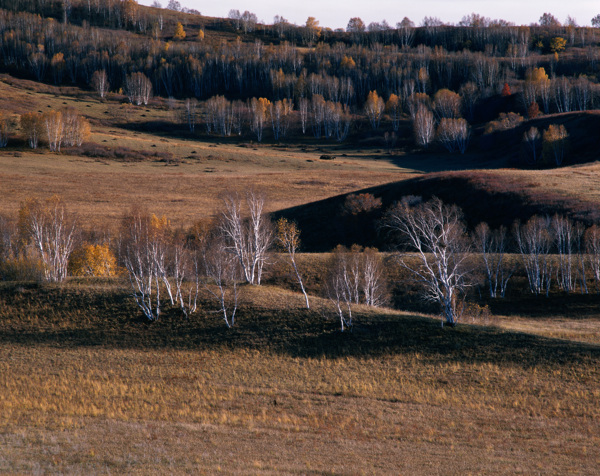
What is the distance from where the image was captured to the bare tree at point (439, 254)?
34.9m

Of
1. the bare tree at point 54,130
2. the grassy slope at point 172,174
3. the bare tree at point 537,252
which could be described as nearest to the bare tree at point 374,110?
the grassy slope at point 172,174

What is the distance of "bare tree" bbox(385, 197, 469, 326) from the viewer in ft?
115

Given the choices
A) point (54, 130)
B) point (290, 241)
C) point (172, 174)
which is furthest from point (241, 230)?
point (54, 130)

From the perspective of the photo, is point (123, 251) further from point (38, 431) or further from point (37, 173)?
point (37, 173)

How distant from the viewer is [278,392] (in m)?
26.6

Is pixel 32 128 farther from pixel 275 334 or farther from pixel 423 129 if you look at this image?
pixel 275 334

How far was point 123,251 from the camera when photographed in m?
55.5

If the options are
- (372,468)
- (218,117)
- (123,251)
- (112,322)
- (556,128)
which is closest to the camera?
(372,468)

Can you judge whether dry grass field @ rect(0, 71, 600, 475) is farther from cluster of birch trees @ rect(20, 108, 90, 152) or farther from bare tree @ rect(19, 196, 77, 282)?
cluster of birch trees @ rect(20, 108, 90, 152)

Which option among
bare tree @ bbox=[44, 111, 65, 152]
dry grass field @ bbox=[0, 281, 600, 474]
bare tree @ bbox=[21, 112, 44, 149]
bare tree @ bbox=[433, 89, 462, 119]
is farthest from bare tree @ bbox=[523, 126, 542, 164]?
bare tree @ bbox=[21, 112, 44, 149]

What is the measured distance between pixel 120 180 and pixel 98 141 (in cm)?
4142

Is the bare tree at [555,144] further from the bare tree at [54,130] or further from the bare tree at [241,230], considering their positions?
the bare tree at [54,130]

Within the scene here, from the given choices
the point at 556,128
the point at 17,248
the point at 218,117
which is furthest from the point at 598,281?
the point at 218,117

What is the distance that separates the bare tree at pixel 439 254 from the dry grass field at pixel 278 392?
3136 millimetres
